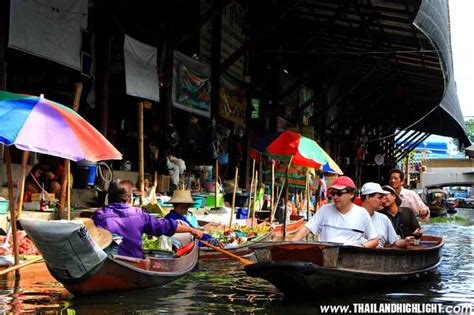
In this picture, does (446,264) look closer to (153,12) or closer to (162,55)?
(162,55)

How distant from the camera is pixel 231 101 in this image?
57.1 ft

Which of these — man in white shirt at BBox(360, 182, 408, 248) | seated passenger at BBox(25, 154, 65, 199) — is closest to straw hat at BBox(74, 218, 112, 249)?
man in white shirt at BBox(360, 182, 408, 248)

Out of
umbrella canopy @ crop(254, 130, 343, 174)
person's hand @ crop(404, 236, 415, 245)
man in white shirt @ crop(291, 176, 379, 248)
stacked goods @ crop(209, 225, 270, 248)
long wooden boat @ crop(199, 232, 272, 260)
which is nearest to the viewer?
man in white shirt @ crop(291, 176, 379, 248)

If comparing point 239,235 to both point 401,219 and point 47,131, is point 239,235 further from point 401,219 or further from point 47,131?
point 47,131

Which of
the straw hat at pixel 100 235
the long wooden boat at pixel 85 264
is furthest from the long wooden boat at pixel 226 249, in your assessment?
the straw hat at pixel 100 235

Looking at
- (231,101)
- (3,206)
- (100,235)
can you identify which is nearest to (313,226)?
(100,235)

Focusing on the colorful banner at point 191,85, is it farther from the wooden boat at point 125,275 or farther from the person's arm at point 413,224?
the wooden boat at point 125,275

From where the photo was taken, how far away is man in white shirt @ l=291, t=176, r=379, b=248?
7.30 m

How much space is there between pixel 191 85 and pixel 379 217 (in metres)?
7.51

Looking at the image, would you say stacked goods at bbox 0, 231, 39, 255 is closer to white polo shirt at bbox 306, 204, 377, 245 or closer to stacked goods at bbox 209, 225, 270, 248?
stacked goods at bbox 209, 225, 270, 248

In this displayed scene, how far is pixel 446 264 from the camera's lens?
38.6ft

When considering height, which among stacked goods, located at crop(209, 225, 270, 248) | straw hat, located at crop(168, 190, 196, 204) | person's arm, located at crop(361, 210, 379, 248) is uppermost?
straw hat, located at crop(168, 190, 196, 204)

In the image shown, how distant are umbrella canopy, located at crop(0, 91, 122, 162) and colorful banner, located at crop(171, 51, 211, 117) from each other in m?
7.49

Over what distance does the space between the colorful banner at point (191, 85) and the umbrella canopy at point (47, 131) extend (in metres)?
7.49
